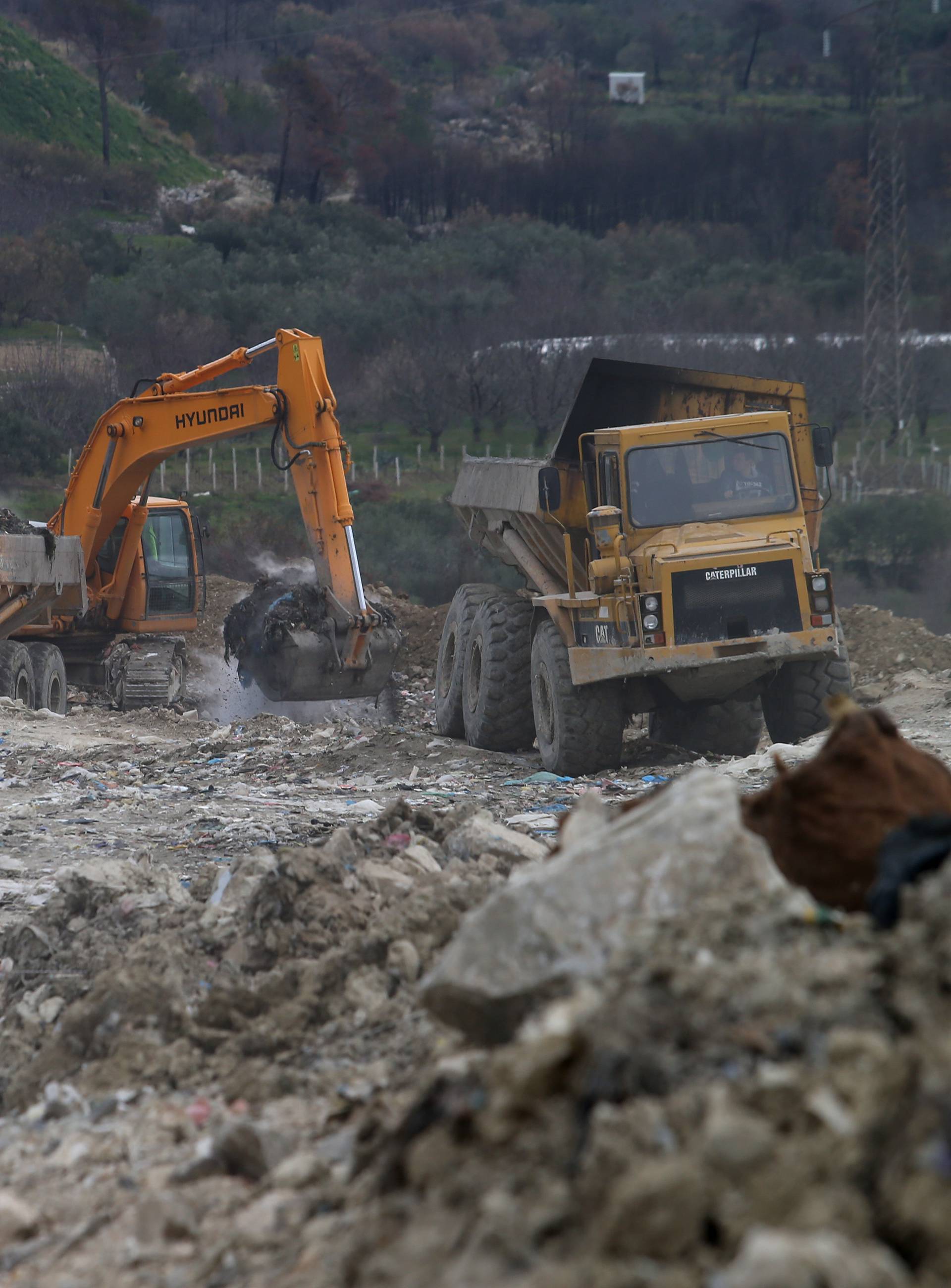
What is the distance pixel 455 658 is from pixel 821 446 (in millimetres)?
3498

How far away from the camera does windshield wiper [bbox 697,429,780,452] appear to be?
374 inches

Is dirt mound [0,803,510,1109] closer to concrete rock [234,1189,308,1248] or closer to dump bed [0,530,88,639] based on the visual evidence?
concrete rock [234,1189,308,1248]

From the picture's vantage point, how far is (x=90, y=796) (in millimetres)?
9391

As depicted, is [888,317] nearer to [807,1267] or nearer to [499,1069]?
[499,1069]

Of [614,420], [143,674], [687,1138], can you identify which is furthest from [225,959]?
[143,674]

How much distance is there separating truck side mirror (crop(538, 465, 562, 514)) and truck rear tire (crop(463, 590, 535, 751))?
111cm

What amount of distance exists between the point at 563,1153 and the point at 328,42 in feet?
281

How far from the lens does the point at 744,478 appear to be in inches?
378

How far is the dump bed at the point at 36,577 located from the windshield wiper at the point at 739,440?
23.9ft

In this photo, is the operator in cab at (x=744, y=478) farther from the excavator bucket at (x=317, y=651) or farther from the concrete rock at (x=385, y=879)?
the concrete rock at (x=385, y=879)

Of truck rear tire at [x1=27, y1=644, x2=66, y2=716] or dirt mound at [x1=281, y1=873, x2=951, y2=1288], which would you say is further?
truck rear tire at [x1=27, y1=644, x2=66, y2=716]

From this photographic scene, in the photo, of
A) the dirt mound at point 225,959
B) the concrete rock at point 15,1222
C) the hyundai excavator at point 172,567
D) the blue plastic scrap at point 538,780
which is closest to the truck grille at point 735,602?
the blue plastic scrap at point 538,780

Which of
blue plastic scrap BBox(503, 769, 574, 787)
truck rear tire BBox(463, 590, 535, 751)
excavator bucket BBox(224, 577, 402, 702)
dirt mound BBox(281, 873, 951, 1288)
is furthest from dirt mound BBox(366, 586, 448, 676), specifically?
dirt mound BBox(281, 873, 951, 1288)

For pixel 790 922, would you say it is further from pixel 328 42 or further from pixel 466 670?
pixel 328 42
